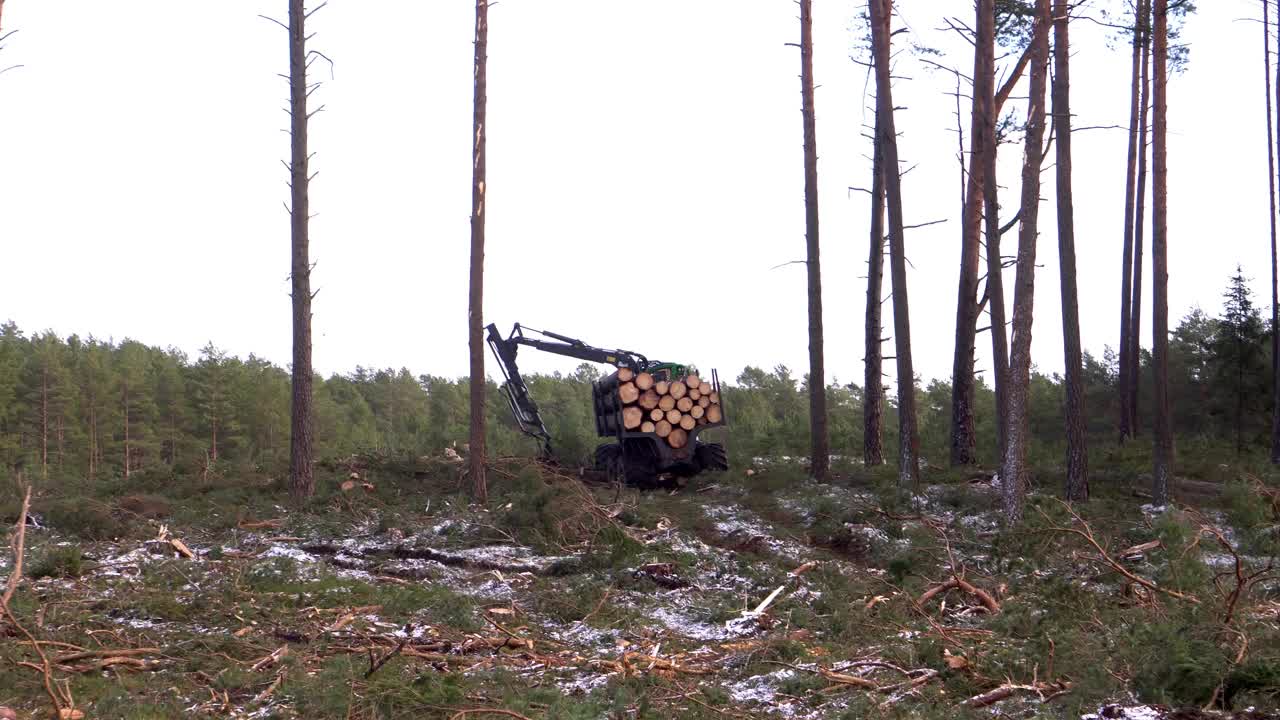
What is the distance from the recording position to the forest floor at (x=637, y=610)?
6.11 meters

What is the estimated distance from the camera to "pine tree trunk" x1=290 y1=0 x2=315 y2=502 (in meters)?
14.9

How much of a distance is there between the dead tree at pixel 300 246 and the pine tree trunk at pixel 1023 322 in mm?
9659

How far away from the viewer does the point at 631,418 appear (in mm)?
17656

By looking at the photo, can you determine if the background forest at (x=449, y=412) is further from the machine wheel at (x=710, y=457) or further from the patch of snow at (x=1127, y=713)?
the patch of snow at (x=1127, y=713)

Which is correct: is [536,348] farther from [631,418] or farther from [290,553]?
[290,553]

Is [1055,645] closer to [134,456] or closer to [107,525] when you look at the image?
[107,525]

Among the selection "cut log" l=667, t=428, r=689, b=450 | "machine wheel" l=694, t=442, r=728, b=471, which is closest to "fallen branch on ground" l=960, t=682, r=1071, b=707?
"cut log" l=667, t=428, r=689, b=450

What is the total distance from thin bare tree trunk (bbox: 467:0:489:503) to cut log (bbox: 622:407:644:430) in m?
2.73

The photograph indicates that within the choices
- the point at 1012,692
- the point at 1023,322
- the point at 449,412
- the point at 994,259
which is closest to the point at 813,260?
the point at 994,259

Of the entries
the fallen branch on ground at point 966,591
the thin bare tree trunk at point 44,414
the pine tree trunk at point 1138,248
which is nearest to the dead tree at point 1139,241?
the pine tree trunk at point 1138,248

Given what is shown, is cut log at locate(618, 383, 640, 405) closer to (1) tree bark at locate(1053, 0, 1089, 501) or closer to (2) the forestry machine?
(2) the forestry machine

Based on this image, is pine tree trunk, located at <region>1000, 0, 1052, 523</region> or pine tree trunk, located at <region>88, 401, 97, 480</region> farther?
pine tree trunk, located at <region>88, 401, 97, 480</region>

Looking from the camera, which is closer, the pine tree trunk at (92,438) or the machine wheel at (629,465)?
the machine wheel at (629,465)

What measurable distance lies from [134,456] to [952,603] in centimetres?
2723
